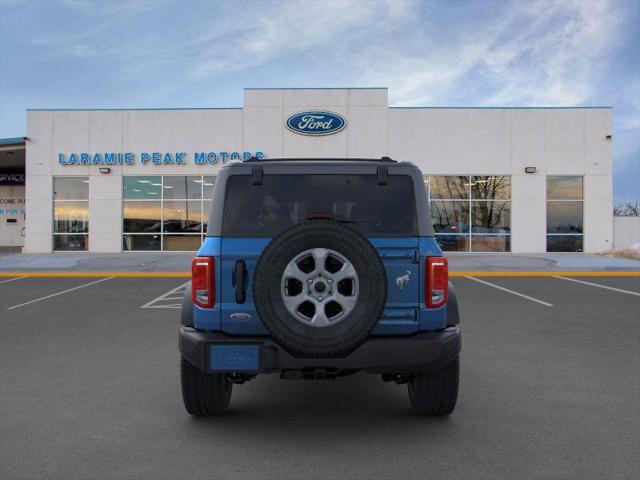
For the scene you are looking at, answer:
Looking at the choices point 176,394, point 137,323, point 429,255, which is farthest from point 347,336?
point 137,323

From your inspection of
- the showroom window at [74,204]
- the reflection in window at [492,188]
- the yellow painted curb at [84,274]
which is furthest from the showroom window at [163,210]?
the reflection in window at [492,188]

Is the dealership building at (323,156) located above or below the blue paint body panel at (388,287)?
above

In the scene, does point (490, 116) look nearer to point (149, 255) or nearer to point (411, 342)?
point (149, 255)

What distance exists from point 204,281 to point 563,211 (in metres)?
21.2

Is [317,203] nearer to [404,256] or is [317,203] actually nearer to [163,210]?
[404,256]

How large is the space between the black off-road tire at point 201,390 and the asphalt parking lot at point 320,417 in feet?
0.33

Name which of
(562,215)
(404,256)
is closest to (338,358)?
(404,256)

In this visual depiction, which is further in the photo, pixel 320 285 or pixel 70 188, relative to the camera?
pixel 70 188

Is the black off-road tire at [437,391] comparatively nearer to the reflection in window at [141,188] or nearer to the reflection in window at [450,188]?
the reflection in window at [450,188]

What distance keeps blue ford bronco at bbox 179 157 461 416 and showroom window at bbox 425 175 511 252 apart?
1847cm

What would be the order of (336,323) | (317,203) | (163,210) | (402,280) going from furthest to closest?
(163,210) < (317,203) < (402,280) < (336,323)

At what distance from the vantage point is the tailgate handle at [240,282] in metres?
3.42

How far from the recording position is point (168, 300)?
A: 404 inches

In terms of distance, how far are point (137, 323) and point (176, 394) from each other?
12.0ft
